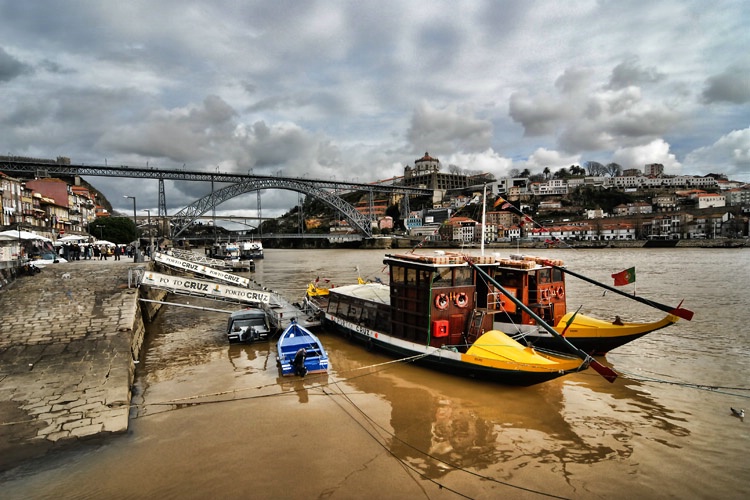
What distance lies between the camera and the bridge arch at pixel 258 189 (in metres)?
87.4

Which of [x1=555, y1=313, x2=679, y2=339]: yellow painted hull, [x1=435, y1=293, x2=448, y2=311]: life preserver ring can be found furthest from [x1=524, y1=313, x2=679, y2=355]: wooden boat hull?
[x1=435, y1=293, x2=448, y2=311]: life preserver ring

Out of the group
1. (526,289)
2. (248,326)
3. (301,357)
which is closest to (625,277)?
(526,289)

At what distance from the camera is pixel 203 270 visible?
19234 millimetres

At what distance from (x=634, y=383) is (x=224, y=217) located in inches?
5791

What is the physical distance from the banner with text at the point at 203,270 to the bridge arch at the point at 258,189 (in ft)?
226

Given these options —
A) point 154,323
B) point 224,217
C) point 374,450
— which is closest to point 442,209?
point 224,217

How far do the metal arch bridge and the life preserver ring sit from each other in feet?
273

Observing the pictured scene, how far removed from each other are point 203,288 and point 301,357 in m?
6.29

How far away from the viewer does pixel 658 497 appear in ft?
18.5

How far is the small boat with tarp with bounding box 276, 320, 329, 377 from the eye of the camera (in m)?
10.5

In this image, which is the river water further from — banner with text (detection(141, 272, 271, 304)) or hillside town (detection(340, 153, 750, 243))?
hillside town (detection(340, 153, 750, 243))

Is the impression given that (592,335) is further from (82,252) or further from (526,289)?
(82,252)

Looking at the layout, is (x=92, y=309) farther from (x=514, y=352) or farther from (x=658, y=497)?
(x=658, y=497)

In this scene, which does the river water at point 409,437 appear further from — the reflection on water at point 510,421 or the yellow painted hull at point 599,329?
the yellow painted hull at point 599,329
